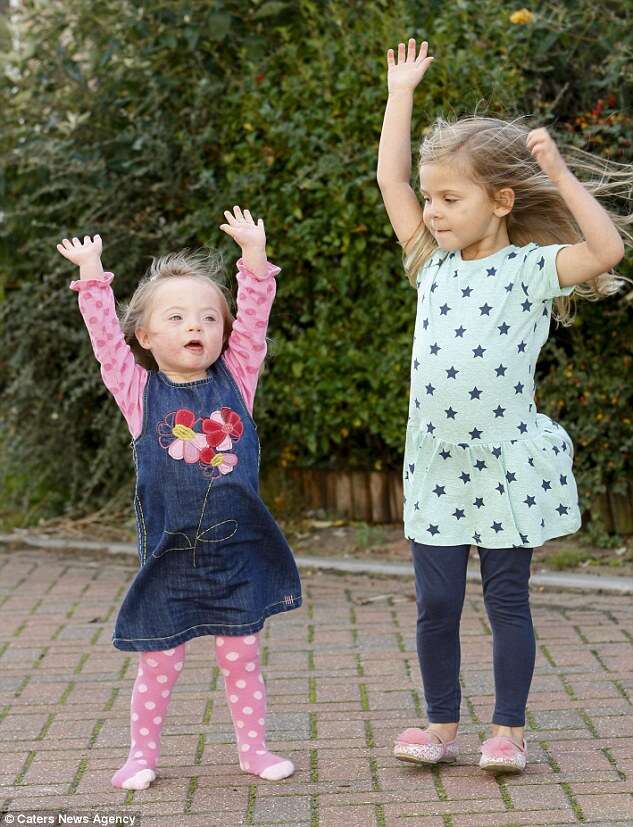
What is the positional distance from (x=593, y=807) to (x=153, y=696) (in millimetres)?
1087

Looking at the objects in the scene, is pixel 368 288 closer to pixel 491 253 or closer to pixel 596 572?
pixel 596 572

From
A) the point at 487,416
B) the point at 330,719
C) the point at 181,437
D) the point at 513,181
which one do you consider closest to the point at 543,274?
the point at 513,181

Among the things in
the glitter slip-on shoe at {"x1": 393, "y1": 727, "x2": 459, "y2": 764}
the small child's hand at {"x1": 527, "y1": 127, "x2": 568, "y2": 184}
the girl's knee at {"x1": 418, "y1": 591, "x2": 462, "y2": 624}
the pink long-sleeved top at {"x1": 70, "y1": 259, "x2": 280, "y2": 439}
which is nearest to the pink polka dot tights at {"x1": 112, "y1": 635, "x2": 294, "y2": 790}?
the glitter slip-on shoe at {"x1": 393, "y1": 727, "x2": 459, "y2": 764}

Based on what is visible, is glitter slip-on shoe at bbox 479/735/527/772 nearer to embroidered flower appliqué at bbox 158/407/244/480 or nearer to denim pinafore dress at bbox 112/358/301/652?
denim pinafore dress at bbox 112/358/301/652

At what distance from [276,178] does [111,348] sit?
318 centimetres

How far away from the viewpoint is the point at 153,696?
322 cm

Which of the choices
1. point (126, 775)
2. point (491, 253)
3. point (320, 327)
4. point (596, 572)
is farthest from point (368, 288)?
point (126, 775)

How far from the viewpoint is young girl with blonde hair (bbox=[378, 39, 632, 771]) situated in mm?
3139

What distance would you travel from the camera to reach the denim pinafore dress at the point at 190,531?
3160 millimetres

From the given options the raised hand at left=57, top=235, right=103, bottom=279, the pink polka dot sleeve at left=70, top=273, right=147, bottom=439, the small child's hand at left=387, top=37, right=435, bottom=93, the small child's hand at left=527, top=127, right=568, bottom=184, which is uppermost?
the small child's hand at left=387, top=37, right=435, bottom=93

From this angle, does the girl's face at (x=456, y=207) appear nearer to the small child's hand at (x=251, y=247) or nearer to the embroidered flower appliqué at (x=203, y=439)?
the small child's hand at (x=251, y=247)

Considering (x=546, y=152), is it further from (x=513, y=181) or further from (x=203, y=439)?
(x=203, y=439)

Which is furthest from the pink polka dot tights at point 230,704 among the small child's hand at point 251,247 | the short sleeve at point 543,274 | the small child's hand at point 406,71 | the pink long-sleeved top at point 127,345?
the small child's hand at point 406,71

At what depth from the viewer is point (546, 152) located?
2859mm
